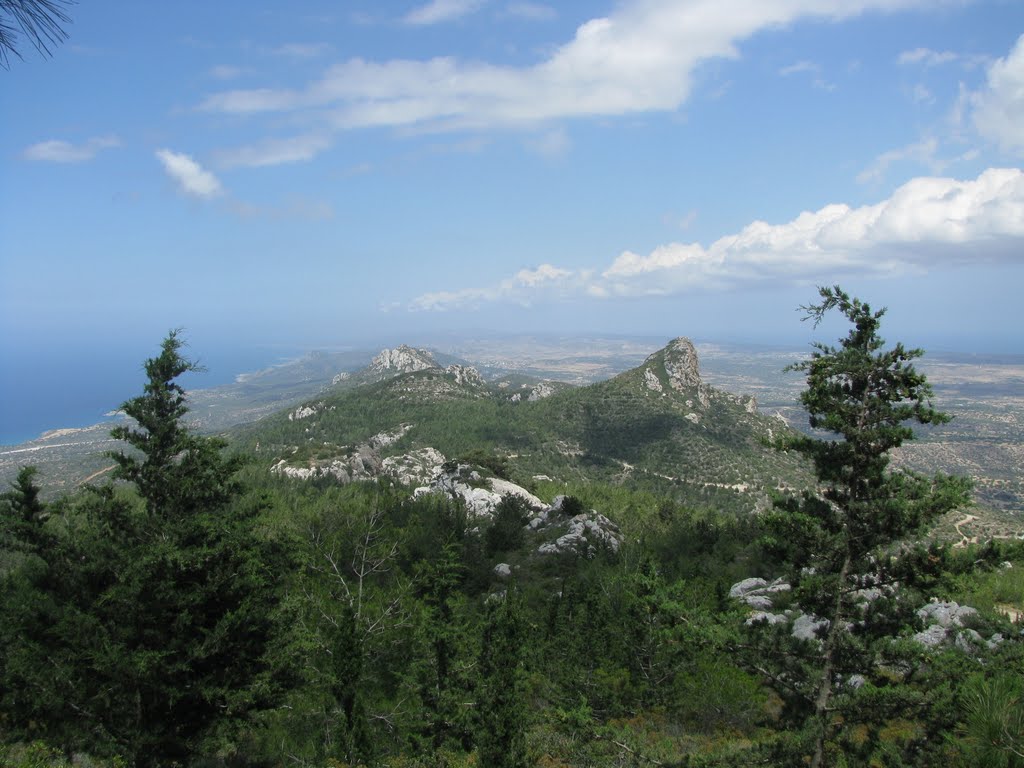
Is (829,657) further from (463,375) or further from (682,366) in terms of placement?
(463,375)

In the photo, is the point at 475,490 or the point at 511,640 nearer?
the point at 511,640

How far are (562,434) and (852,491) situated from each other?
11918 cm

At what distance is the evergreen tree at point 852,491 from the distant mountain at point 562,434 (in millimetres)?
76095

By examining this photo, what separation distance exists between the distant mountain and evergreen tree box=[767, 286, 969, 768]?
76.1 meters

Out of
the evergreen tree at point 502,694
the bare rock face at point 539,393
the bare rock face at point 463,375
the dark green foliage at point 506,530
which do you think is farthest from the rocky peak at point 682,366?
the evergreen tree at point 502,694

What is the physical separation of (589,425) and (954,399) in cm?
15635

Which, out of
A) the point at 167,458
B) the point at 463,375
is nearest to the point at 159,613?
→ the point at 167,458

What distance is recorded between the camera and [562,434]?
128000 millimetres

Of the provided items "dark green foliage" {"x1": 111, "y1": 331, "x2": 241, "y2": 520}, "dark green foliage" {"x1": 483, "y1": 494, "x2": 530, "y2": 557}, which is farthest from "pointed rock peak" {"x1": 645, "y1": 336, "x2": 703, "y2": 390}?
"dark green foliage" {"x1": 111, "y1": 331, "x2": 241, "y2": 520}

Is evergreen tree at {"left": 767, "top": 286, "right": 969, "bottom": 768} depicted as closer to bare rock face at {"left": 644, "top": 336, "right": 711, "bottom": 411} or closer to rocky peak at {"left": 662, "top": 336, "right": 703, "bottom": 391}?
bare rock face at {"left": 644, "top": 336, "right": 711, "bottom": 411}

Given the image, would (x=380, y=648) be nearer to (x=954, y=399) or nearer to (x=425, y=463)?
(x=425, y=463)

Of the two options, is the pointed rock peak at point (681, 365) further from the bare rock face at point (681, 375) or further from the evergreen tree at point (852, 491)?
the evergreen tree at point (852, 491)

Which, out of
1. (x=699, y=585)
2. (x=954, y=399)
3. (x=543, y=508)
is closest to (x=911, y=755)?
(x=699, y=585)

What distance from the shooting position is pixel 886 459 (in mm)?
9039
